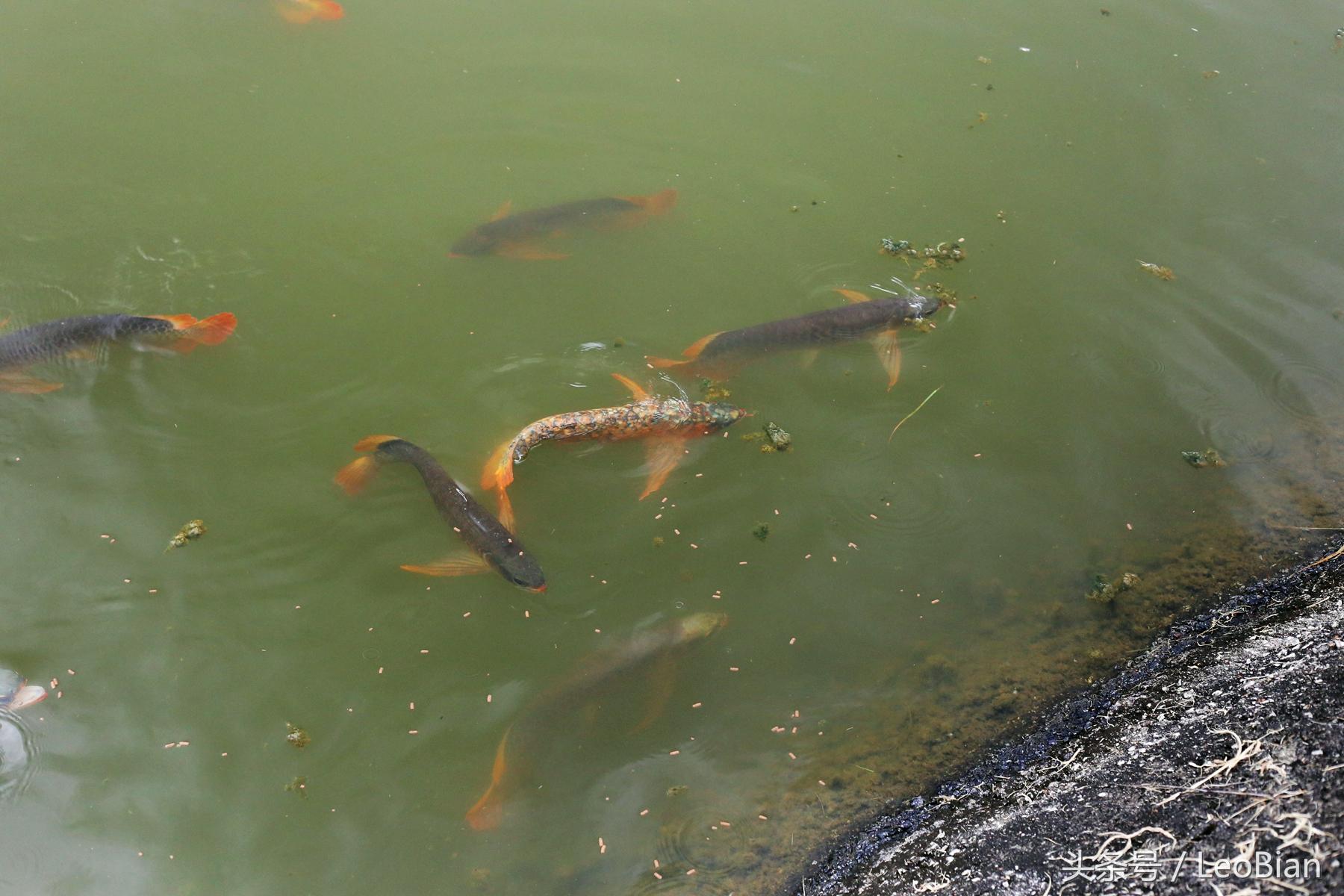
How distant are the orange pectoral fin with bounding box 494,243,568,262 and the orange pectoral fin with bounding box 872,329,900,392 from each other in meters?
2.32

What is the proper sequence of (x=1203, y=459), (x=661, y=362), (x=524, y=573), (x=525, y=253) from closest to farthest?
(x=524, y=573) < (x=1203, y=459) < (x=661, y=362) < (x=525, y=253)

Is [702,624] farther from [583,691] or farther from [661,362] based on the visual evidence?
[661,362]

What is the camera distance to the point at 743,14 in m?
7.66

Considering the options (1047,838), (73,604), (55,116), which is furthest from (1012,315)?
(55,116)

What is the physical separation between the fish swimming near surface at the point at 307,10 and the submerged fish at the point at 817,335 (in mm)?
4918

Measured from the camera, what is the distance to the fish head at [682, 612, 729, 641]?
4.09 m

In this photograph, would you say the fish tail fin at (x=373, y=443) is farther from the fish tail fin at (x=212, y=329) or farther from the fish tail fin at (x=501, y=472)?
the fish tail fin at (x=212, y=329)

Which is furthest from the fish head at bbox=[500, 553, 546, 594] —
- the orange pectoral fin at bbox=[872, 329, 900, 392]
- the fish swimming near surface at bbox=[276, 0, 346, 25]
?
the fish swimming near surface at bbox=[276, 0, 346, 25]

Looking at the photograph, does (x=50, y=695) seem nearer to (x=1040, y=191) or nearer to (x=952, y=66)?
(x=1040, y=191)

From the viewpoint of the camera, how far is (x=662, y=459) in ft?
15.5

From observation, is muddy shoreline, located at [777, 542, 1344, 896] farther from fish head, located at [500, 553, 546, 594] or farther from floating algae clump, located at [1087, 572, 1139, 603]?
fish head, located at [500, 553, 546, 594]

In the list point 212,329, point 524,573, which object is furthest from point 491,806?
point 212,329

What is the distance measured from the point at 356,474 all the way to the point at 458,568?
0.90 meters

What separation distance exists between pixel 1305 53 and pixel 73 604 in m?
10.8
